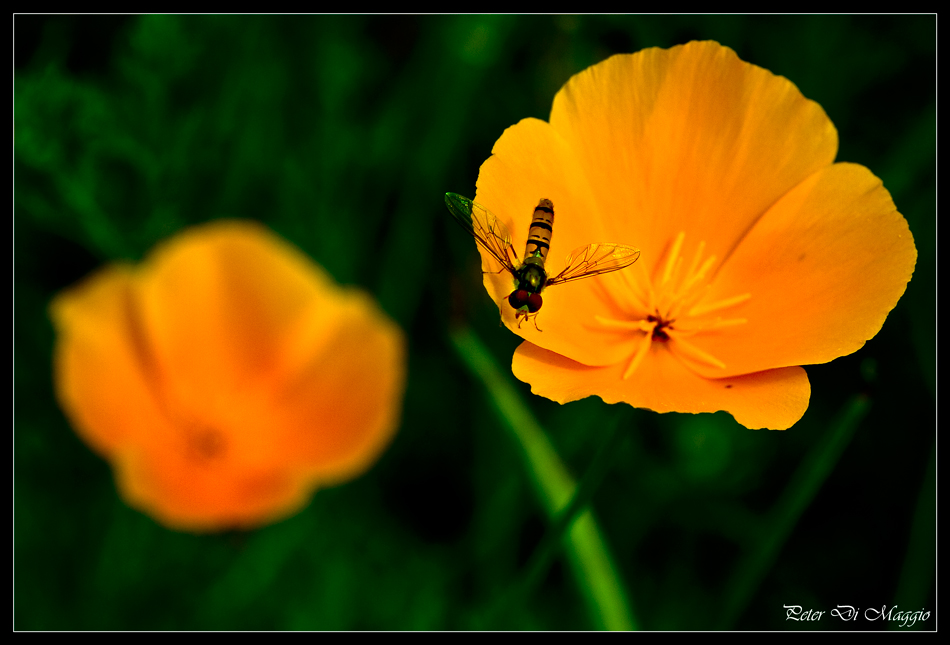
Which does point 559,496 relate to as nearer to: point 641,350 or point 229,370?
point 641,350

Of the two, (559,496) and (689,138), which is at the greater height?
(689,138)

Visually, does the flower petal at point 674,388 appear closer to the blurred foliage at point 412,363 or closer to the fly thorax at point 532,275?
the fly thorax at point 532,275

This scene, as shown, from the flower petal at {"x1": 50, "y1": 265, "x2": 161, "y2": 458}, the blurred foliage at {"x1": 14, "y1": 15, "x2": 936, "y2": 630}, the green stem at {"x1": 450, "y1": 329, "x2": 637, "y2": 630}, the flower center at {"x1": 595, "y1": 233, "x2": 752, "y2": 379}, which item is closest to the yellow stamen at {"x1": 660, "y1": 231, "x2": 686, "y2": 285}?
the flower center at {"x1": 595, "y1": 233, "x2": 752, "y2": 379}

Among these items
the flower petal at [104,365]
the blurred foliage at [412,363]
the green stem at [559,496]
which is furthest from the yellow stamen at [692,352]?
the flower petal at [104,365]

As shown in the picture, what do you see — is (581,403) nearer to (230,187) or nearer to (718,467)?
(718,467)

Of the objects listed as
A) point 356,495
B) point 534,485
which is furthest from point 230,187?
point 534,485

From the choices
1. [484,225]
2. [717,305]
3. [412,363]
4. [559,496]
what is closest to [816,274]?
[717,305]
